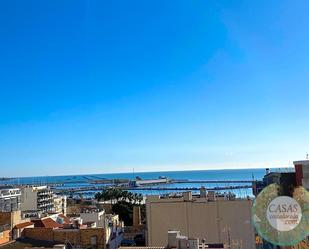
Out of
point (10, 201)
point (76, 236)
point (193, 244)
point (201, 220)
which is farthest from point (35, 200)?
point (193, 244)

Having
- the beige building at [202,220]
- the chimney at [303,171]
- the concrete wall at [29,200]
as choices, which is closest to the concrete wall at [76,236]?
the beige building at [202,220]

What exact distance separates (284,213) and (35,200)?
76.7 metres

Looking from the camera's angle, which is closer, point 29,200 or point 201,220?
point 201,220

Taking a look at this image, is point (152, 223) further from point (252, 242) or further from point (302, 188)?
point (302, 188)

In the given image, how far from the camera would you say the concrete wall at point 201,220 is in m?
29.9

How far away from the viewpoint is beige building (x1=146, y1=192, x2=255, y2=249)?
29.8 m

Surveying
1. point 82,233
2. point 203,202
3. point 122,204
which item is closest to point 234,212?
point 203,202

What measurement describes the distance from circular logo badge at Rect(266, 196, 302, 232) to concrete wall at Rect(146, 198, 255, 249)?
38.2 feet

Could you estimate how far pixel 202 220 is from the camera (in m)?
30.2

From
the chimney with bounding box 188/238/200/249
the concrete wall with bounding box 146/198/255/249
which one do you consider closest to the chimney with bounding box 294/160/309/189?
the chimney with bounding box 188/238/200/249

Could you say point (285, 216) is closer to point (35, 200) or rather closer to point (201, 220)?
point (201, 220)

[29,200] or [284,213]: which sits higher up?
[284,213]

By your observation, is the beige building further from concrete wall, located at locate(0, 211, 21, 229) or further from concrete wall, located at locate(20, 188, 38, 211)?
concrete wall, located at locate(20, 188, 38, 211)

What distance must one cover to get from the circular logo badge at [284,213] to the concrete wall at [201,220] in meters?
11.6
